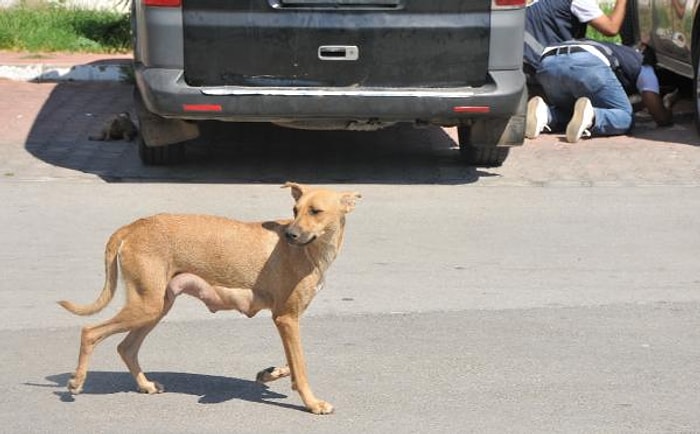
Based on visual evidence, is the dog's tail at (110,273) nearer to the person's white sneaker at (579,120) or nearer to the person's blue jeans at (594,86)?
the person's white sneaker at (579,120)

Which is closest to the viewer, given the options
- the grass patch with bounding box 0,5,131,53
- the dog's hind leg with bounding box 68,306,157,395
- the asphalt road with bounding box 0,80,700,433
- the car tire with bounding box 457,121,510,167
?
the dog's hind leg with bounding box 68,306,157,395

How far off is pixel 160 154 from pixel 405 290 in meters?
3.19

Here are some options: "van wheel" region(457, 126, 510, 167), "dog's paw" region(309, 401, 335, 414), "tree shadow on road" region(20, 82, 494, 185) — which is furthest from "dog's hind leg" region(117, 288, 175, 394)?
"van wheel" region(457, 126, 510, 167)

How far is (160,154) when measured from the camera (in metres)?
9.45

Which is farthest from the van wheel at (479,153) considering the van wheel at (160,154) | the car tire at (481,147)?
the van wheel at (160,154)

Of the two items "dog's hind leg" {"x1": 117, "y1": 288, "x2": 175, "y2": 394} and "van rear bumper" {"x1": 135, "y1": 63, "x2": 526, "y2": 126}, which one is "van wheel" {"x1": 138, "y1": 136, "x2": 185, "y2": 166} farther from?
"dog's hind leg" {"x1": 117, "y1": 288, "x2": 175, "y2": 394}

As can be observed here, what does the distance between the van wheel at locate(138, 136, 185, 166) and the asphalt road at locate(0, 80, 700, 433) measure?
106 mm

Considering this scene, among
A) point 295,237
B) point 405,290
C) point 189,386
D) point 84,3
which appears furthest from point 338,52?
point 84,3

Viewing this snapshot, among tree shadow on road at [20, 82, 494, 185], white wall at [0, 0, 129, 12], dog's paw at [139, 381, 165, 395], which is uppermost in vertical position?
dog's paw at [139, 381, 165, 395]

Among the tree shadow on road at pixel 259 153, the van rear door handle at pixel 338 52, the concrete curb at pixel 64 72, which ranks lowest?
the concrete curb at pixel 64 72

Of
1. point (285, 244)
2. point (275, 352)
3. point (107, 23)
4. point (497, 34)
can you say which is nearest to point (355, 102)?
point (497, 34)

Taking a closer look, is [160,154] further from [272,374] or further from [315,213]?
[315,213]

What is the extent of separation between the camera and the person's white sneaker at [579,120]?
414 inches

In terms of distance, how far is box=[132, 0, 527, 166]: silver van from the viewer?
8.61 metres
